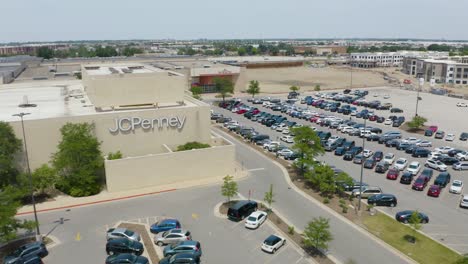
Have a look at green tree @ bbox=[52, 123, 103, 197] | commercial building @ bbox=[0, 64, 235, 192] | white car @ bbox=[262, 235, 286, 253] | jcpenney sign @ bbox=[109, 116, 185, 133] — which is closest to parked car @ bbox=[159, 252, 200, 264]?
white car @ bbox=[262, 235, 286, 253]

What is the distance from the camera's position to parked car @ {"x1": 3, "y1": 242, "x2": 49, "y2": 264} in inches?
1025

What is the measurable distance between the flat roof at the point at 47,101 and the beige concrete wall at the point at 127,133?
132 centimetres

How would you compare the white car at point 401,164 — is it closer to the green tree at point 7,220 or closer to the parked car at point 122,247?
the parked car at point 122,247

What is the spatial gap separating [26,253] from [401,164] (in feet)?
130

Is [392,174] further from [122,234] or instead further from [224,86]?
[224,86]

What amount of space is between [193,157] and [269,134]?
2340cm

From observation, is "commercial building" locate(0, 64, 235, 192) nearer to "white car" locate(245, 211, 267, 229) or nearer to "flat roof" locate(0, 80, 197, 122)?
"flat roof" locate(0, 80, 197, 122)

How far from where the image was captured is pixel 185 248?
26.9 m

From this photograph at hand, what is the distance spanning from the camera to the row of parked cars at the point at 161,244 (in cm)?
2577

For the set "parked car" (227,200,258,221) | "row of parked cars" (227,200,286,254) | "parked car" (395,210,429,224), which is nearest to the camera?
"row of parked cars" (227,200,286,254)

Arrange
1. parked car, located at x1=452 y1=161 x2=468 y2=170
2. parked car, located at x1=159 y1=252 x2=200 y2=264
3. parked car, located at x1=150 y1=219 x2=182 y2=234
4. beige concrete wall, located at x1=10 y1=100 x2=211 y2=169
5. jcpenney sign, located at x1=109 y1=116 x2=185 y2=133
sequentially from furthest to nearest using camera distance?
parked car, located at x1=452 y1=161 x2=468 y2=170 → jcpenney sign, located at x1=109 y1=116 x2=185 y2=133 → beige concrete wall, located at x1=10 y1=100 x2=211 y2=169 → parked car, located at x1=150 y1=219 x2=182 y2=234 → parked car, located at x1=159 y1=252 x2=200 y2=264

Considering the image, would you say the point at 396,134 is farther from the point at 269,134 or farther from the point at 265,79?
the point at 265,79

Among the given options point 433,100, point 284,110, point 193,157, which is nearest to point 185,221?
point 193,157

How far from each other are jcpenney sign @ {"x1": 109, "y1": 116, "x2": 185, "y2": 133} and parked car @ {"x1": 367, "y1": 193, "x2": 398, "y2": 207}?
21.9 m
